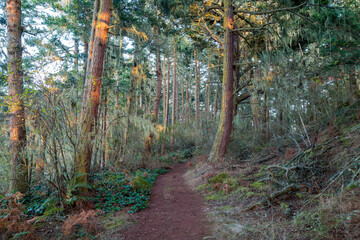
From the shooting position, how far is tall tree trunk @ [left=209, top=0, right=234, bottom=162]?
837 centimetres

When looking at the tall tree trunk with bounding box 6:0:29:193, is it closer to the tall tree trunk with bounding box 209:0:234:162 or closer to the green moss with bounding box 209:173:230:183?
the green moss with bounding box 209:173:230:183

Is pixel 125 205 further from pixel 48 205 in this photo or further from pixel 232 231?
pixel 232 231

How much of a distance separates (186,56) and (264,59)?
44.8ft

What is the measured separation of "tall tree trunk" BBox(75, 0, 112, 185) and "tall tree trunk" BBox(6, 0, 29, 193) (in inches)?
49.6

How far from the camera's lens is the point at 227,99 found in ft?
27.5

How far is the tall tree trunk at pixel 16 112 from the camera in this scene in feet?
16.0

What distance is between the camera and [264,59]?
7297mm

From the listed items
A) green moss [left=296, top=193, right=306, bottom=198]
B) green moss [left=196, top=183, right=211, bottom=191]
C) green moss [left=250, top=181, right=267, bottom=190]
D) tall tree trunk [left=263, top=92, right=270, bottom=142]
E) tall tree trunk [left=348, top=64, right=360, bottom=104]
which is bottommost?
green moss [left=196, top=183, right=211, bottom=191]

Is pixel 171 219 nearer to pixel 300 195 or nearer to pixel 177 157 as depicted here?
pixel 300 195

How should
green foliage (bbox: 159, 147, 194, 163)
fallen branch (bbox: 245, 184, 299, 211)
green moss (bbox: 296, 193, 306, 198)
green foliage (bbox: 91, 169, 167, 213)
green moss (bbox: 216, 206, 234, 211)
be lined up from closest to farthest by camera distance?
green moss (bbox: 296, 193, 306, 198)
fallen branch (bbox: 245, 184, 299, 211)
green moss (bbox: 216, 206, 234, 211)
green foliage (bbox: 91, 169, 167, 213)
green foliage (bbox: 159, 147, 194, 163)

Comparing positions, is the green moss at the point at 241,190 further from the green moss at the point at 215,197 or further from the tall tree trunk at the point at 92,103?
the tall tree trunk at the point at 92,103

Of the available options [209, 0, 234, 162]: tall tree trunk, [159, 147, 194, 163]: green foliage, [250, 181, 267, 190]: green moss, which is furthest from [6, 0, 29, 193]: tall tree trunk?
[159, 147, 194, 163]: green foliage

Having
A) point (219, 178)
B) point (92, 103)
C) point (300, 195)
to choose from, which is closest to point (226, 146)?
point (219, 178)

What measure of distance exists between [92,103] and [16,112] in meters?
1.81
